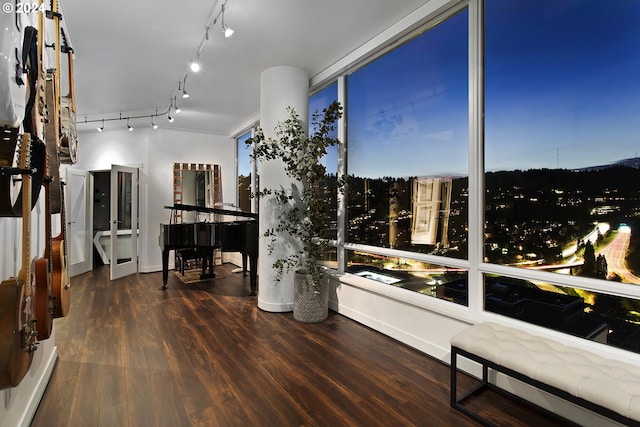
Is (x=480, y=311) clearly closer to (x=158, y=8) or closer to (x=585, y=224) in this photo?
(x=585, y=224)

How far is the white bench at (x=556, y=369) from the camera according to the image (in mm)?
1410

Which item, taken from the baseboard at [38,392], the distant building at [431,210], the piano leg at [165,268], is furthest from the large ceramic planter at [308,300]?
the piano leg at [165,268]

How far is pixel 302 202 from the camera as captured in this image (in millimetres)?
3711

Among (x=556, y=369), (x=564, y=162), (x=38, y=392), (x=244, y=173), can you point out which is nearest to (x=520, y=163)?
(x=564, y=162)

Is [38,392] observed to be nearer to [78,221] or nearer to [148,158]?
[148,158]

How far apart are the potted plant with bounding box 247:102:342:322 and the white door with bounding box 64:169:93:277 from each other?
4481 millimetres

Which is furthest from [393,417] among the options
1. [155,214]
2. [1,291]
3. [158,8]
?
[155,214]

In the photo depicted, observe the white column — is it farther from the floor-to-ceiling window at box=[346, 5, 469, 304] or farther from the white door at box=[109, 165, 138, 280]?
the white door at box=[109, 165, 138, 280]

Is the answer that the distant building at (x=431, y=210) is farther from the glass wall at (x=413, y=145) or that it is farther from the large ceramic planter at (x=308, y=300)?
the large ceramic planter at (x=308, y=300)

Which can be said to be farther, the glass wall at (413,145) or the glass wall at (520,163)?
the glass wall at (413,145)

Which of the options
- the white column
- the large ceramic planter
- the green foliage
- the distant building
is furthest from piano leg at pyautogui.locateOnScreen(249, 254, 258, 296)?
the distant building

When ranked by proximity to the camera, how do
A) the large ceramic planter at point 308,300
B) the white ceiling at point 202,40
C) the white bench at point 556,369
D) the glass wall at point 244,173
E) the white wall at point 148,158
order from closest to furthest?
the white bench at point 556,369 → the white ceiling at point 202,40 → the large ceramic planter at point 308,300 → the white wall at point 148,158 → the glass wall at point 244,173

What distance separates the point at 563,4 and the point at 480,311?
2.12 metres

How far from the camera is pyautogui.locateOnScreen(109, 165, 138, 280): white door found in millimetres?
5445
